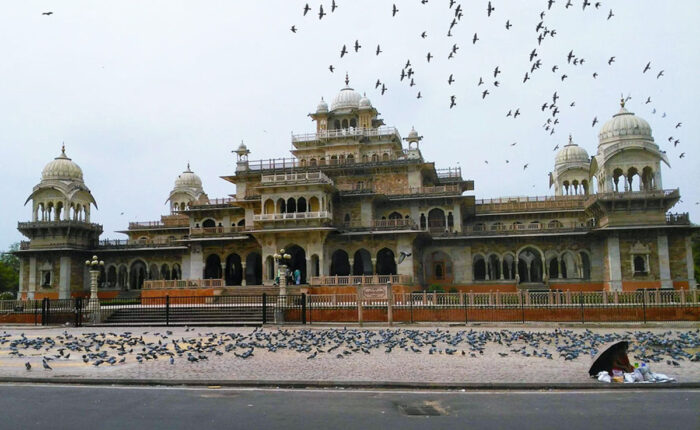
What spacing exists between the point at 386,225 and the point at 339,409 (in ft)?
110

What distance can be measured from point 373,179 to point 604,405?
125ft

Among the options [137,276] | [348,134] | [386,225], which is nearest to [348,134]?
[348,134]

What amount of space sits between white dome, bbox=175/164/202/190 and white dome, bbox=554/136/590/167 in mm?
37653

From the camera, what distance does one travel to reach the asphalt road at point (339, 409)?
7961mm

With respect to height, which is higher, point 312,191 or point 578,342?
point 312,191

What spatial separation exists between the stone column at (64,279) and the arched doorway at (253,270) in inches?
566

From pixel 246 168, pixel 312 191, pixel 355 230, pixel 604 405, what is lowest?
pixel 604 405

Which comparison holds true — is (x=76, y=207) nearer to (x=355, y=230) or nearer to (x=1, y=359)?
(x=355, y=230)

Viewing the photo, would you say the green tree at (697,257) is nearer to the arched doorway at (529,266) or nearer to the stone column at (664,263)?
the arched doorway at (529,266)

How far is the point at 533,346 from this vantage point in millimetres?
16281

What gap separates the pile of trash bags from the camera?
34.6 feet

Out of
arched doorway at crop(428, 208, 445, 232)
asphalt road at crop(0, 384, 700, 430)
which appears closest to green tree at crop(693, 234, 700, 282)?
arched doorway at crop(428, 208, 445, 232)

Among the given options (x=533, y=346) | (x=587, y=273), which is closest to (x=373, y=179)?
(x=587, y=273)

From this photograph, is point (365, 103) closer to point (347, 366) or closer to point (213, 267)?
point (213, 267)
